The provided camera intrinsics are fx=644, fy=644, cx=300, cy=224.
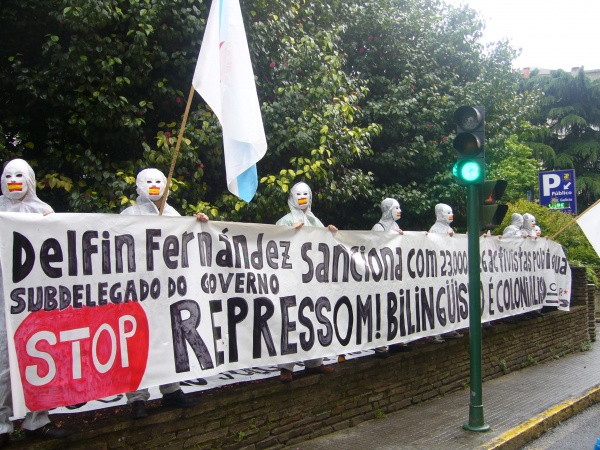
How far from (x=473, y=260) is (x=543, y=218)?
11.1 metres

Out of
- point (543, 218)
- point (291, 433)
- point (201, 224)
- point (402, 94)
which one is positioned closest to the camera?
point (201, 224)

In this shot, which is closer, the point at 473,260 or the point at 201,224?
the point at 201,224

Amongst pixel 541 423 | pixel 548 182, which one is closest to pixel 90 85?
pixel 541 423

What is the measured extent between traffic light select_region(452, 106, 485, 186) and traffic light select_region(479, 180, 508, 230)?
0.72 ft

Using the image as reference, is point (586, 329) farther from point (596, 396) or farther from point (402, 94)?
point (402, 94)

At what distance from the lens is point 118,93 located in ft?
25.8

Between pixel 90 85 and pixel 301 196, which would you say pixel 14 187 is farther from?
pixel 90 85

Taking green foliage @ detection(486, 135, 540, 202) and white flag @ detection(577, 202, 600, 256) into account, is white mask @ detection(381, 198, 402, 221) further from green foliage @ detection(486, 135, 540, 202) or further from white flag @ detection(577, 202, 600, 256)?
green foliage @ detection(486, 135, 540, 202)

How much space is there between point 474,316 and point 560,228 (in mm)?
11165

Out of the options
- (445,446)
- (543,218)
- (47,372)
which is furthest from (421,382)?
(543,218)

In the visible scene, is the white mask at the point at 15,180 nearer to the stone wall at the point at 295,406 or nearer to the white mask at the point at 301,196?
the stone wall at the point at 295,406

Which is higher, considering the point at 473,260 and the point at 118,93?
the point at 118,93

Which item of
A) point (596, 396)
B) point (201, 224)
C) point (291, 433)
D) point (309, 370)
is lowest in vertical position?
point (596, 396)

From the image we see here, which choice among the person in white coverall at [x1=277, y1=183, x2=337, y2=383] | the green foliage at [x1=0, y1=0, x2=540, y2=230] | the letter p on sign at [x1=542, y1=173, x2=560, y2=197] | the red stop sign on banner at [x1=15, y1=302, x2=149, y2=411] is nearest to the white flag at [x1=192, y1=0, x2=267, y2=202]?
the person in white coverall at [x1=277, y1=183, x2=337, y2=383]
